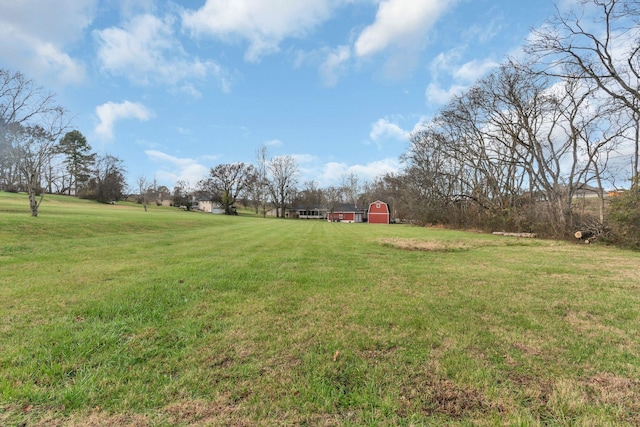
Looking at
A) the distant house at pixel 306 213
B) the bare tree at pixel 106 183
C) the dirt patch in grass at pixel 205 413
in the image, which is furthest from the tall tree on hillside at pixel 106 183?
the dirt patch in grass at pixel 205 413

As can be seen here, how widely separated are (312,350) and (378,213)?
201 ft

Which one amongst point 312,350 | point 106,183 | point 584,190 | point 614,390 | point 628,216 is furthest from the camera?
point 106,183

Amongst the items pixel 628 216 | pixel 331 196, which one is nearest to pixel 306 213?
pixel 331 196

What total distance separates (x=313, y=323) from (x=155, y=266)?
5381 mm

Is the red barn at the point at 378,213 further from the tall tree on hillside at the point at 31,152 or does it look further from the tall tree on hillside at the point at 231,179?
the tall tree on hillside at the point at 31,152

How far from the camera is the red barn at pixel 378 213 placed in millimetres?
62688

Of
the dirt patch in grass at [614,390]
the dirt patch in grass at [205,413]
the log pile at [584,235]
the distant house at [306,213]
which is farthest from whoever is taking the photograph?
the distant house at [306,213]

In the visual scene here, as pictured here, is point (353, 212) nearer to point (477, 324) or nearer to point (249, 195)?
point (249, 195)

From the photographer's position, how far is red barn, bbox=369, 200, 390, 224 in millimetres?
62688

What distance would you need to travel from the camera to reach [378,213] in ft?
207

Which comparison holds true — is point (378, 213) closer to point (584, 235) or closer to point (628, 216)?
point (584, 235)

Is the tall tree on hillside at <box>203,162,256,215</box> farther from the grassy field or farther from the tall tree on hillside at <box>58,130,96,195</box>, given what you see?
the grassy field

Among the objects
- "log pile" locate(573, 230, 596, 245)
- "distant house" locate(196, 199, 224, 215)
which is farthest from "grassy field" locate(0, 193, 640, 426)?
"distant house" locate(196, 199, 224, 215)

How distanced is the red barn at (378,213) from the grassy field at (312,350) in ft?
185
